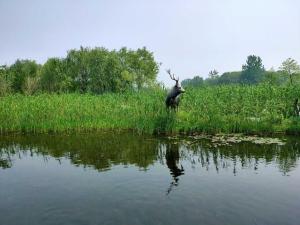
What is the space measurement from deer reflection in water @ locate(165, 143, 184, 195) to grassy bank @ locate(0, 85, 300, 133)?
3.03 m

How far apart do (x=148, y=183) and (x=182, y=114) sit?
A: 8914 millimetres

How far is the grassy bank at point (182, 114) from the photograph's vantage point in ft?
53.9

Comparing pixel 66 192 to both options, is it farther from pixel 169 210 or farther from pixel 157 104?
pixel 157 104

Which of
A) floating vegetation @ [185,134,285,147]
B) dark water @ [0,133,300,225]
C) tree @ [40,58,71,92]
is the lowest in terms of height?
dark water @ [0,133,300,225]

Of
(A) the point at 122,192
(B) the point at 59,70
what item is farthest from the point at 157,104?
(B) the point at 59,70

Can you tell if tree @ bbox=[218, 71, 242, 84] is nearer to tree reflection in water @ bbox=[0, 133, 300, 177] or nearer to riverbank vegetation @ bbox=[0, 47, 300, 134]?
riverbank vegetation @ bbox=[0, 47, 300, 134]

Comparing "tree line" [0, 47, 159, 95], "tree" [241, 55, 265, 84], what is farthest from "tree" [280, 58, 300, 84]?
"tree" [241, 55, 265, 84]

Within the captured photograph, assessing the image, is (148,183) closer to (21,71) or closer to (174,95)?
(174,95)

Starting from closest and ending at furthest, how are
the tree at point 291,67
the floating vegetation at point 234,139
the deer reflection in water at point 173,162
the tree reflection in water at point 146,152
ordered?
the deer reflection in water at point 173,162, the tree reflection in water at point 146,152, the floating vegetation at point 234,139, the tree at point 291,67

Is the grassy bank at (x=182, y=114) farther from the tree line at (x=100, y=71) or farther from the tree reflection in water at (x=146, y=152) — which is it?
the tree line at (x=100, y=71)

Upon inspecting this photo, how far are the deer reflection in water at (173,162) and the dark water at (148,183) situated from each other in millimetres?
29

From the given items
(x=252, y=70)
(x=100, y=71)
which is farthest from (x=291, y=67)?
(x=252, y=70)

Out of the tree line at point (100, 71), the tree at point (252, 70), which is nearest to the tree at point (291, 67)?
the tree line at point (100, 71)

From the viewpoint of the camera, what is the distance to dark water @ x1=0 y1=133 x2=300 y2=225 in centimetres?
684
